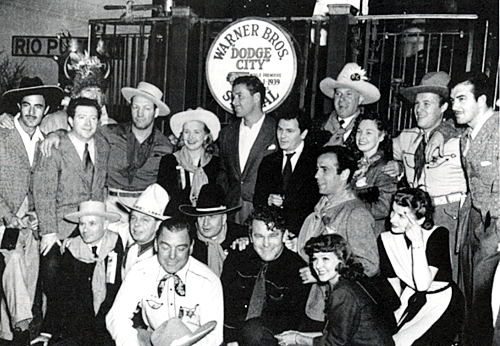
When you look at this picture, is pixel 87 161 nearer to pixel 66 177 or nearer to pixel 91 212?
pixel 66 177

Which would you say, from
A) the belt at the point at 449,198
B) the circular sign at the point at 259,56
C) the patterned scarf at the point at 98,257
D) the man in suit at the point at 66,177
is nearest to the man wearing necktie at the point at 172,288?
the patterned scarf at the point at 98,257

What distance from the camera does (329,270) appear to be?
2797 millimetres

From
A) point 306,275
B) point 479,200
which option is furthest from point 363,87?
point 306,275

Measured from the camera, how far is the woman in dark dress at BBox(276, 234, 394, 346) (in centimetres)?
261

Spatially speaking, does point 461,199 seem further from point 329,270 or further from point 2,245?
point 2,245

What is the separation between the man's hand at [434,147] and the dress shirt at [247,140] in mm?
1083

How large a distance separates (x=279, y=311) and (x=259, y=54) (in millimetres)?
2016

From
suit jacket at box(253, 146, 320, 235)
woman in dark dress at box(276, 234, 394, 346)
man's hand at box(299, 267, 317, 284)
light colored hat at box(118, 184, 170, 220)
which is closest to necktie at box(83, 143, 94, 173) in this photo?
light colored hat at box(118, 184, 170, 220)

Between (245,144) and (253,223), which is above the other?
(245,144)

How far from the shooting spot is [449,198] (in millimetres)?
3256

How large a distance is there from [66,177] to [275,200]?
53.0 inches

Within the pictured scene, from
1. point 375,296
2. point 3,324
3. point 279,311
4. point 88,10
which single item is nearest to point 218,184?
point 279,311

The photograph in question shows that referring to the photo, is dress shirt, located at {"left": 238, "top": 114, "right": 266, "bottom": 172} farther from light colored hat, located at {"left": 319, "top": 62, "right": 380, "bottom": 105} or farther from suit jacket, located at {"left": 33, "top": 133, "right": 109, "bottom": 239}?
suit jacket, located at {"left": 33, "top": 133, "right": 109, "bottom": 239}

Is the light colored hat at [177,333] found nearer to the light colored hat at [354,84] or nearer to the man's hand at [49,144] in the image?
the man's hand at [49,144]
